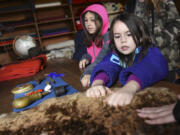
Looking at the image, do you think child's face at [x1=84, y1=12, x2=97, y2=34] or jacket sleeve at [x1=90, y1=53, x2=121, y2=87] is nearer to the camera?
jacket sleeve at [x1=90, y1=53, x2=121, y2=87]

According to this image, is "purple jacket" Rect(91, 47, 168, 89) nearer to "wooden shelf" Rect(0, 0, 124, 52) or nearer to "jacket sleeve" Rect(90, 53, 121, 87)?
"jacket sleeve" Rect(90, 53, 121, 87)

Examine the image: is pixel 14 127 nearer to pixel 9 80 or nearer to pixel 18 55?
pixel 9 80

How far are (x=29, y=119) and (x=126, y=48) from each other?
57cm

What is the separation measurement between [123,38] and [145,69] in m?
0.22

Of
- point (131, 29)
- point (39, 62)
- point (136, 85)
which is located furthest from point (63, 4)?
point (136, 85)

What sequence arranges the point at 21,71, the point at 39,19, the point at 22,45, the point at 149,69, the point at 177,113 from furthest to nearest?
1. the point at 39,19
2. the point at 22,45
3. the point at 21,71
4. the point at 149,69
5. the point at 177,113

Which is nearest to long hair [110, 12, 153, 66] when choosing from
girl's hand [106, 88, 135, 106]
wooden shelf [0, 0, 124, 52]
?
girl's hand [106, 88, 135, 106]

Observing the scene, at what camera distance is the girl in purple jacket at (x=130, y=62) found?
2.05 feet

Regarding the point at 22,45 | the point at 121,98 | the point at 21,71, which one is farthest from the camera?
the point at 22,45

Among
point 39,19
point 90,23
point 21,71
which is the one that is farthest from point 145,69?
point 39,19

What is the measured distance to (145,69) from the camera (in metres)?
0.66

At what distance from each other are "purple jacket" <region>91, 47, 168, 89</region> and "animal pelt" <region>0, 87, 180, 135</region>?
0.10m

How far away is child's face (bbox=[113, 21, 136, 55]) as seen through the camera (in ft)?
2.61

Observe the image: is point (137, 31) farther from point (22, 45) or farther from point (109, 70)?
point (22, 45)
